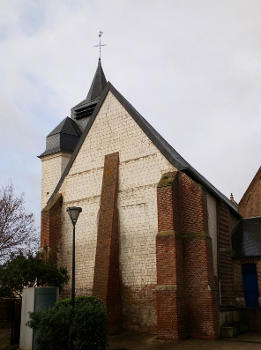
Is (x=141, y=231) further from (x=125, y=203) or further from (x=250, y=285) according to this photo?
(x=250, y=285)

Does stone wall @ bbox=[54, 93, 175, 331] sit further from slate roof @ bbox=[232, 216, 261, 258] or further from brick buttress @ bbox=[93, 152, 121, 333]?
slate roof @ bbox=[232, 216, 261, 258]

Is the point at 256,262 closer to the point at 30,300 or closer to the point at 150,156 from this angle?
the point at 150,156

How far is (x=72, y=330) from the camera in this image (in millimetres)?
10453

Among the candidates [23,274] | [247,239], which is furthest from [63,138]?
[23,274]

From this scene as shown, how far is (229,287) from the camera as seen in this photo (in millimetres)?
17641

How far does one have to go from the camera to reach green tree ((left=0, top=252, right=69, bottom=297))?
14.2 m

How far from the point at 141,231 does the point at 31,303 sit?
17.4 ft

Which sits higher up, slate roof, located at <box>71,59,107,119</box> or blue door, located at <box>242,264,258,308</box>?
slate roof, located at <box>71,59,107,119</box>

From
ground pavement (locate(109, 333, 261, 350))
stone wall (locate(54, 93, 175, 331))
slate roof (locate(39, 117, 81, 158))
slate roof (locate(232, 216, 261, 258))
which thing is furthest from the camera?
slate roof (locate(39, 117, 81, 158))

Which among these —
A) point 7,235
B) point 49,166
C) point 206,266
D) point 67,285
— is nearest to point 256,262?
point 206,266

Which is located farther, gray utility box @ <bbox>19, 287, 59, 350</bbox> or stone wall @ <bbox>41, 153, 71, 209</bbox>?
stone wall @ <bbox>41, 153, 71, 209</bbox>

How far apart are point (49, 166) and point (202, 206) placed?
16.0m

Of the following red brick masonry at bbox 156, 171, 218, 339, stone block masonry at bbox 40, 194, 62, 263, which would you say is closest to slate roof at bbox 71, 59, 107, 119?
stone block masonry at bbox 40, 194, 62, 263

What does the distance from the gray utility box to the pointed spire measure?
2086cm
